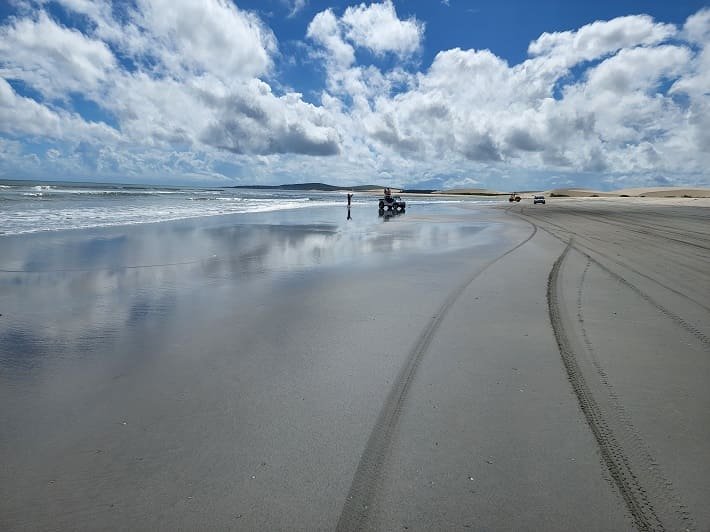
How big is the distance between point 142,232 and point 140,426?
1824 centimetres

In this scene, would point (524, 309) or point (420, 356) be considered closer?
point (420, 356)

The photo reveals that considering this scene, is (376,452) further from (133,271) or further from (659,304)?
(133,271)

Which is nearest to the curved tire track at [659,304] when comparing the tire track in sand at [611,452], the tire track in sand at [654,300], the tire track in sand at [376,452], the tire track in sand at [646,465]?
the tire track in sand at [654,300]

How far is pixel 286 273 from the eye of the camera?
435 inches

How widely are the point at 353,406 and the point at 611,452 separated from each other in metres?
2.30

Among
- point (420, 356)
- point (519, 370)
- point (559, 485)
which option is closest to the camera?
point (559, 485)

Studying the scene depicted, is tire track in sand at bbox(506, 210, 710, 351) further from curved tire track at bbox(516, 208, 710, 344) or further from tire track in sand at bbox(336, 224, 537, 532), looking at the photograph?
tire track in sand at bbox(336, 224, 537, 532)

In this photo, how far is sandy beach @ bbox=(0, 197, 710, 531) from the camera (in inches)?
115

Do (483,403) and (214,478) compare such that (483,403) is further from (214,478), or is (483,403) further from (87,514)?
(87,514)

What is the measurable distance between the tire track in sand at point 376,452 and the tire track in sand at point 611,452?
68.9 inches

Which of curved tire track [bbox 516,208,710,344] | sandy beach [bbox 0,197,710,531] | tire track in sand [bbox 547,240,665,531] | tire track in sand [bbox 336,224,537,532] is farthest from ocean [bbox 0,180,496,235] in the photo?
curved tire track [bbox 516,208,710,344]

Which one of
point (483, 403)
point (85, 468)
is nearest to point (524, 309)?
point (483, 403)

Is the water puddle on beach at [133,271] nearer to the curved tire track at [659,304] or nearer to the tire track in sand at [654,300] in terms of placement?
the tire track in sand at [654,300]

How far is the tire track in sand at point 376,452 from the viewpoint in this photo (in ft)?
9.30
